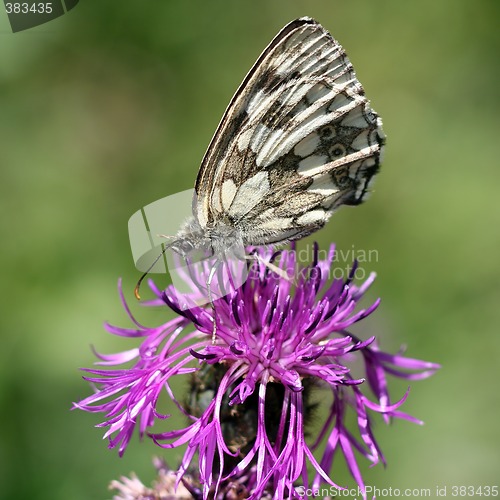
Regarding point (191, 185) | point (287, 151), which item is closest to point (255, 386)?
point (287, 151)

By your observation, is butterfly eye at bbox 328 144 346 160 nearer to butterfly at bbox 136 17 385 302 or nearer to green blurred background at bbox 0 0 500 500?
butterfly at bbox 136 17 385 302

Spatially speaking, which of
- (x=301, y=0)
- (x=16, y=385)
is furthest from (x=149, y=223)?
(x=301, y=0)

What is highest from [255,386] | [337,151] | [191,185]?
[191,185]

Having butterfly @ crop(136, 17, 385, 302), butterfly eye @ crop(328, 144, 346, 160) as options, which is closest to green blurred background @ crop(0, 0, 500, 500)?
butterfly @ crop(136, 17, 385, 302)

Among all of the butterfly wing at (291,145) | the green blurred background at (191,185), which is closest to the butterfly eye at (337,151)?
the butterfly wing at (291,145)

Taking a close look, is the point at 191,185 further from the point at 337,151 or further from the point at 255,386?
the point at 255,386

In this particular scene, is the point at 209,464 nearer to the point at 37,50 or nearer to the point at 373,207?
the point at 373,207
